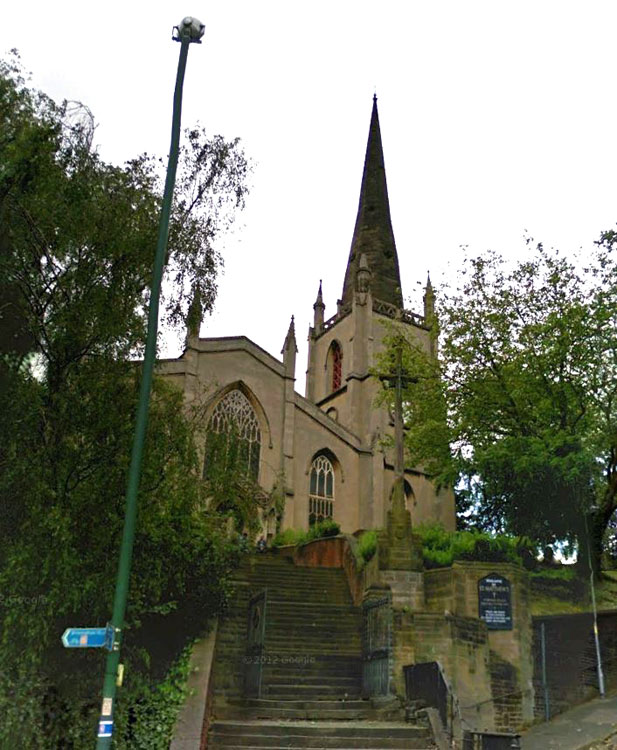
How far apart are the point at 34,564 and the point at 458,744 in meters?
6.73

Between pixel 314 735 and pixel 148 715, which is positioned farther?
pixel 314 735

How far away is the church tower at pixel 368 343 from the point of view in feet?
119

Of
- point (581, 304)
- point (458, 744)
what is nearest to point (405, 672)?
point (458, 744)

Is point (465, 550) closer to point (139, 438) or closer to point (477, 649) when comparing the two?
point (477, 649)

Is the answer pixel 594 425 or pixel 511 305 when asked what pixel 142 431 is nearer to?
pixel 594 425

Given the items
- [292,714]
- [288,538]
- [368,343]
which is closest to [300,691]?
[292,714]

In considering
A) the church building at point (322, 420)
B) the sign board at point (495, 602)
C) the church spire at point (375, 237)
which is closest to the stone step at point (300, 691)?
the sign board at point (495, 602)

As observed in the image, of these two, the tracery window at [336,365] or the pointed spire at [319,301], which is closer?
the tracery window at [336,365]

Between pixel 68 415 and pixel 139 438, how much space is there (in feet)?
7.87

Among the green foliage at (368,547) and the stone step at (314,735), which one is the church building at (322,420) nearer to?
the green foliage at (368,547)

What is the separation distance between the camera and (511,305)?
2258cm

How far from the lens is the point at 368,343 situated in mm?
40562

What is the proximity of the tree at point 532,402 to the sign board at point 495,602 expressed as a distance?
3882 millimetres

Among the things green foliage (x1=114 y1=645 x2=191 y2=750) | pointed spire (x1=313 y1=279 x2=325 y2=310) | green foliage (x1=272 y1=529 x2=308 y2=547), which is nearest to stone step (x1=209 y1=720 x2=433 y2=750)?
green foliage (x1=114 y1=645 x2=191 y2=750)
